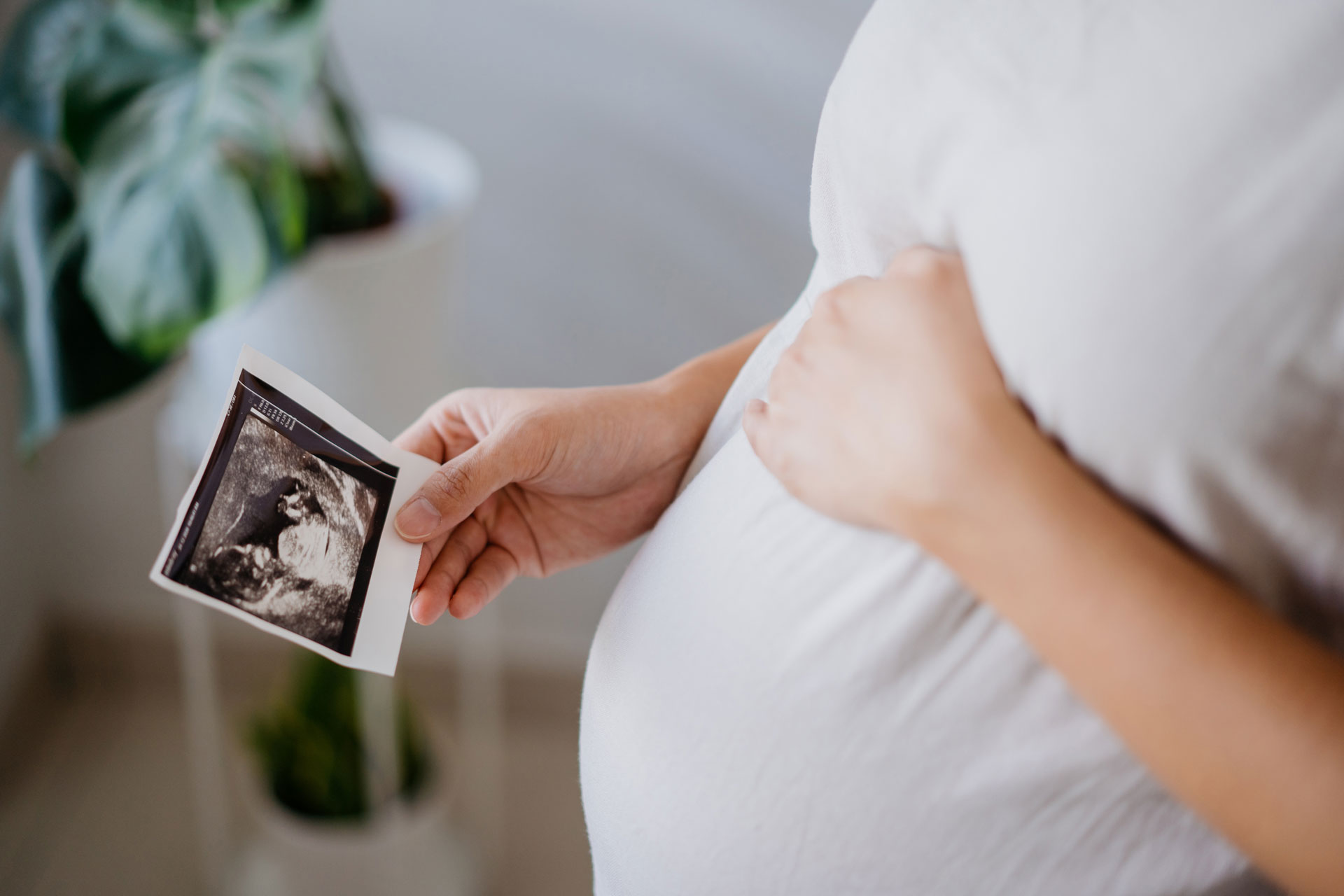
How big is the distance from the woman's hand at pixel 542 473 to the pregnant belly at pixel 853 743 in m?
0.15

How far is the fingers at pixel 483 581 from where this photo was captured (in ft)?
2.29

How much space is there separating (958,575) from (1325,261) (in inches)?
7.6

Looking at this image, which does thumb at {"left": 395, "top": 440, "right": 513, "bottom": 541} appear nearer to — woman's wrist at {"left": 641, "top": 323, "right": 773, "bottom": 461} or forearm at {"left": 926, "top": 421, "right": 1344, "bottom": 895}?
woman's wrist at {"left": 641, "top": 323, "right": 773, "bottom": 461}

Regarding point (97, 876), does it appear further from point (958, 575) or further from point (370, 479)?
point (958, 575)

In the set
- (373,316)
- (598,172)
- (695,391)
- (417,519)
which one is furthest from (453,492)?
(598,172)

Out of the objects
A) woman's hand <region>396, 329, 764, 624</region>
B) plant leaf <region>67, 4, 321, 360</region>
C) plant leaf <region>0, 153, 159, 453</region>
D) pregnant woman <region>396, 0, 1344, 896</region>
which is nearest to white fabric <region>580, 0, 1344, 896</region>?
pregnant woman <region>396, 0, 1344, 896</region>

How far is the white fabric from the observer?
1.32 feet

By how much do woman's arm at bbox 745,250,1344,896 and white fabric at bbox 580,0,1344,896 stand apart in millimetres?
24

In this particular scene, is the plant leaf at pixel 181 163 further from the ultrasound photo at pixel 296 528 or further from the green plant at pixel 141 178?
the ultrasound photo at pixel 296 528

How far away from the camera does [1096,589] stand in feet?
1.38

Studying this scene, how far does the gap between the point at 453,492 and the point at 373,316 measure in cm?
52

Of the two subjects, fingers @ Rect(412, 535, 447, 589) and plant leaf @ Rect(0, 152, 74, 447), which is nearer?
fingers @ Rect(412, 535, 447, 589)

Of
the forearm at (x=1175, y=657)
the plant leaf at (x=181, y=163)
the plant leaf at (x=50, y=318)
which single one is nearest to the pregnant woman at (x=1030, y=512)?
the forearm at (x=1175, y=657)

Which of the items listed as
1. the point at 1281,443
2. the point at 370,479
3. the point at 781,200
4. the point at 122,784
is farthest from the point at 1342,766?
the point at 122,784
